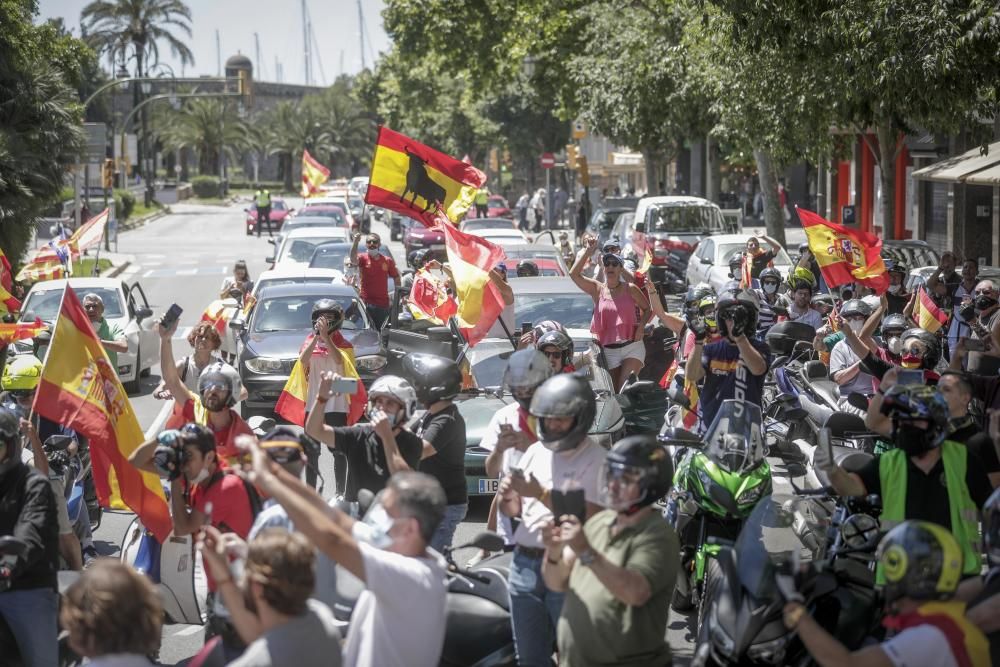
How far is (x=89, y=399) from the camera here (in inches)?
305

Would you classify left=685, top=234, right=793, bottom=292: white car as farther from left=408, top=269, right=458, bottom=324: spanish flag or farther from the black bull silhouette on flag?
the black bull silhouette on flag

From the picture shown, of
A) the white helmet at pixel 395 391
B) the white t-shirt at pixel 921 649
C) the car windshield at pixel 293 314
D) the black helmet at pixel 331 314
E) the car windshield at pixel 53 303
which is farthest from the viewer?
the car windshield at pixel 53 303

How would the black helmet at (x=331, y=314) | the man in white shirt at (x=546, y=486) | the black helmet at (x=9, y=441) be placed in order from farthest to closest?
the black helmet at (x=331, y=314) < the black helmet at (x=9, y=441) < the man in white shirt at (x=546, y=486)

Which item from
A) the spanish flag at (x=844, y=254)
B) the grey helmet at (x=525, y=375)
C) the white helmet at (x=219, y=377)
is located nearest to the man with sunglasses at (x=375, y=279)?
the spanish flag at (x=844, y=254)

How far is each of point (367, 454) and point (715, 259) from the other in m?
19.3

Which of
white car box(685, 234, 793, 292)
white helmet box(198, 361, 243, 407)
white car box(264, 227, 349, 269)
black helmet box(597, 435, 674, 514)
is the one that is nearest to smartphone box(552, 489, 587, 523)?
black helmet box(597, 435, 674, 514)

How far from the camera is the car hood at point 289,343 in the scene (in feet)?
51.6

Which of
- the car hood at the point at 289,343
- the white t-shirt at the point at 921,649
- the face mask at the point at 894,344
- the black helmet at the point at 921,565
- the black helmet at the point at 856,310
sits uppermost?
the black helmet at the point at 856,310

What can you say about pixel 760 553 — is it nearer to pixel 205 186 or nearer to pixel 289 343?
pixel 289 343

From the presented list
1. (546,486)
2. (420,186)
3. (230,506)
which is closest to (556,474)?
(546,486)

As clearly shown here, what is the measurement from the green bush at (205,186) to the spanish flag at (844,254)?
8008 centimetres

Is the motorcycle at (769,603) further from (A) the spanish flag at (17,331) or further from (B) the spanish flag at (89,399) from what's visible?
(A) the spanish flag at (17,331)

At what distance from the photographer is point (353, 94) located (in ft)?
332

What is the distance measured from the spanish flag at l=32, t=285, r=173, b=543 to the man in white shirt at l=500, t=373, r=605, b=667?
7.91ft
